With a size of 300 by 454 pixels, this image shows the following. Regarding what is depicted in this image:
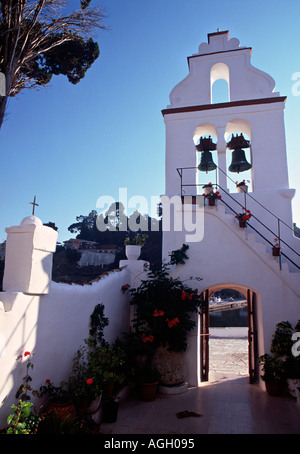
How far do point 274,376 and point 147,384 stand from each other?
2.62m

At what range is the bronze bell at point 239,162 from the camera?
8375mm

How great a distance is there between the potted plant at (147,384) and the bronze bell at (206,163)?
5335 mm

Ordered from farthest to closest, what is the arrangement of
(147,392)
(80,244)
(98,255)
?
(80,244) < (98,255) < (147,392)

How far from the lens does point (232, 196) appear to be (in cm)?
843

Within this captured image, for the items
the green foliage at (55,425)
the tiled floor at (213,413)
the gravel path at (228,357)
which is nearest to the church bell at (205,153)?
the tiled floor at (213,413)

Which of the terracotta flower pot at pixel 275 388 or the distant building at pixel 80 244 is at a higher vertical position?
the distant building at pixel 80 244

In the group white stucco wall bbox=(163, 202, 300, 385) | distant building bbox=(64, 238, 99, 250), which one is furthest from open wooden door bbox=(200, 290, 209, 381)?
distant building bbox=(64, 238, 99, 250)

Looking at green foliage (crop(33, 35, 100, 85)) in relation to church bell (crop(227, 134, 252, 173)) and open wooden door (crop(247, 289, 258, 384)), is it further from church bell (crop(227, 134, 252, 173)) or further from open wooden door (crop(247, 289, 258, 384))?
open wooden door (crop(247, 289, 258, 384))

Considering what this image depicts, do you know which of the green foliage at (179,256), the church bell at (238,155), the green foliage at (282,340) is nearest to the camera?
the green foliage at (282,340)

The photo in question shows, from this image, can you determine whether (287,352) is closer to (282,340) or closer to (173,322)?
(282,340)

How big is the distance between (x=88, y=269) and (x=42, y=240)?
18.6 metres

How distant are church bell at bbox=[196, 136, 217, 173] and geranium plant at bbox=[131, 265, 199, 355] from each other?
3295 millimetres

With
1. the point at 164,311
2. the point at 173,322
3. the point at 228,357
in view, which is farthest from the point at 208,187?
the point at 228,357

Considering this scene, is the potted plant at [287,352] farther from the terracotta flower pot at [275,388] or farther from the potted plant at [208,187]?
the potted plant at [208,187]
